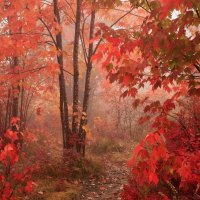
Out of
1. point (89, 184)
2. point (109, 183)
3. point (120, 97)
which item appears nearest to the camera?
point (120, 97)

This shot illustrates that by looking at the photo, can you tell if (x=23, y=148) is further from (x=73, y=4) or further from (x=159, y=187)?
(x=159, y=187)

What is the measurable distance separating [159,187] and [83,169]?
107 inches

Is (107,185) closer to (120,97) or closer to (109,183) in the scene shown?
(109,183)

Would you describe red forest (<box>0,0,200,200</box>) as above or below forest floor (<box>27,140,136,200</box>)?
above

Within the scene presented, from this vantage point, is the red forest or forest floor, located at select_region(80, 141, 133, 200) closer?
the red forest

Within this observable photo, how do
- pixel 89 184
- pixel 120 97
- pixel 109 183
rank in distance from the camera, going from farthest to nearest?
1. pixel 109 183
2. pixel 89 184
3. pixel 120 97

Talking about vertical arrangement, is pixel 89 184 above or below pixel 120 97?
below

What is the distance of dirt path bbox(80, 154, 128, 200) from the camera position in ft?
22.8

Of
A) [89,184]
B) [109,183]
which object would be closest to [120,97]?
[89,184]

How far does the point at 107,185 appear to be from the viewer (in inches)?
305

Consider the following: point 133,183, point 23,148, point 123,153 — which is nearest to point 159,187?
point 133,183

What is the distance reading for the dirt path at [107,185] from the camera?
696 cm

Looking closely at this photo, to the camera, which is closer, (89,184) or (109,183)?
(89,184)

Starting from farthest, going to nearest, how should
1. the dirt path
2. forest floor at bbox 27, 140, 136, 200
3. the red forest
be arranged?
the dirt path
forest floor at bbox 27, 140, 136, 200
the red forest
